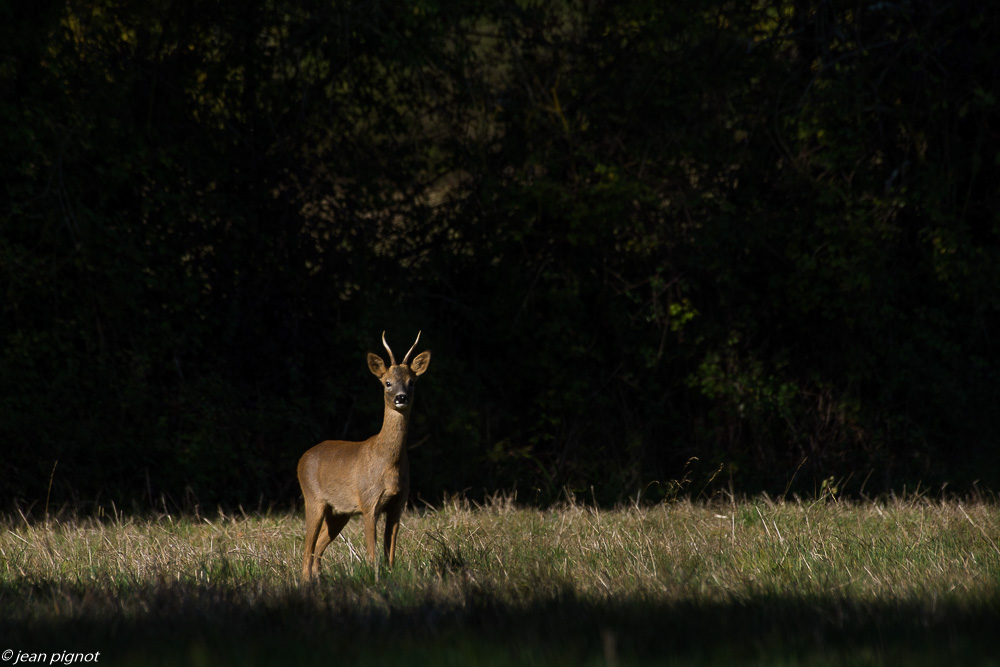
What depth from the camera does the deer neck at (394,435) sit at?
20.2ft

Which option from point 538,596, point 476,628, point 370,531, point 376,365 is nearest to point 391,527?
point 370,531

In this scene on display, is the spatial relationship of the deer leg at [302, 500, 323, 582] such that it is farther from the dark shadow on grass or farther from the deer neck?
the dark shadow on grass

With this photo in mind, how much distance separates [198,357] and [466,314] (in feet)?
9.74

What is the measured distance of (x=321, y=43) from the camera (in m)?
11.5

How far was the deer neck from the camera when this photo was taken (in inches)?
243

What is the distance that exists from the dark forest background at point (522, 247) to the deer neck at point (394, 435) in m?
4.92

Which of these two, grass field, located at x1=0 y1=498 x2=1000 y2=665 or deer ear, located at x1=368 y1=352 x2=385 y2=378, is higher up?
deer ear, located at x1=368 y1=352 x2=385 y2=378

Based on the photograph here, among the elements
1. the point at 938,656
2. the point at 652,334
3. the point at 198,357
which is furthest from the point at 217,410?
the point at 938,656

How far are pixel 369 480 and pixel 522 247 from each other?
22.4 ft

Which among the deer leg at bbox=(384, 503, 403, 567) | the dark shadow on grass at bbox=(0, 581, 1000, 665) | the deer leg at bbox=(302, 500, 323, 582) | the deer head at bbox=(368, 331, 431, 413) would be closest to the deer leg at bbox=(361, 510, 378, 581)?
the deer leg at bbox=(384, 503, 403, 567)

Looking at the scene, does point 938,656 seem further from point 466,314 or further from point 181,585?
point 466,314

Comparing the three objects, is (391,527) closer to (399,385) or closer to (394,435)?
(394,435)

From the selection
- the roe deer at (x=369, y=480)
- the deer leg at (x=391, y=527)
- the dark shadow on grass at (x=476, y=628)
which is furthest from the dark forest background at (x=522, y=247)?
the dark shadow on grass at (x=476, y=628)

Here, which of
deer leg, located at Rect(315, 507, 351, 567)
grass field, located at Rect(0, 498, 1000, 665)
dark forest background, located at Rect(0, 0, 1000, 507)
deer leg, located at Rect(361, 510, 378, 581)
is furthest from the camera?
dark forest background, located at Rect(0, 0, 1000, 507)
